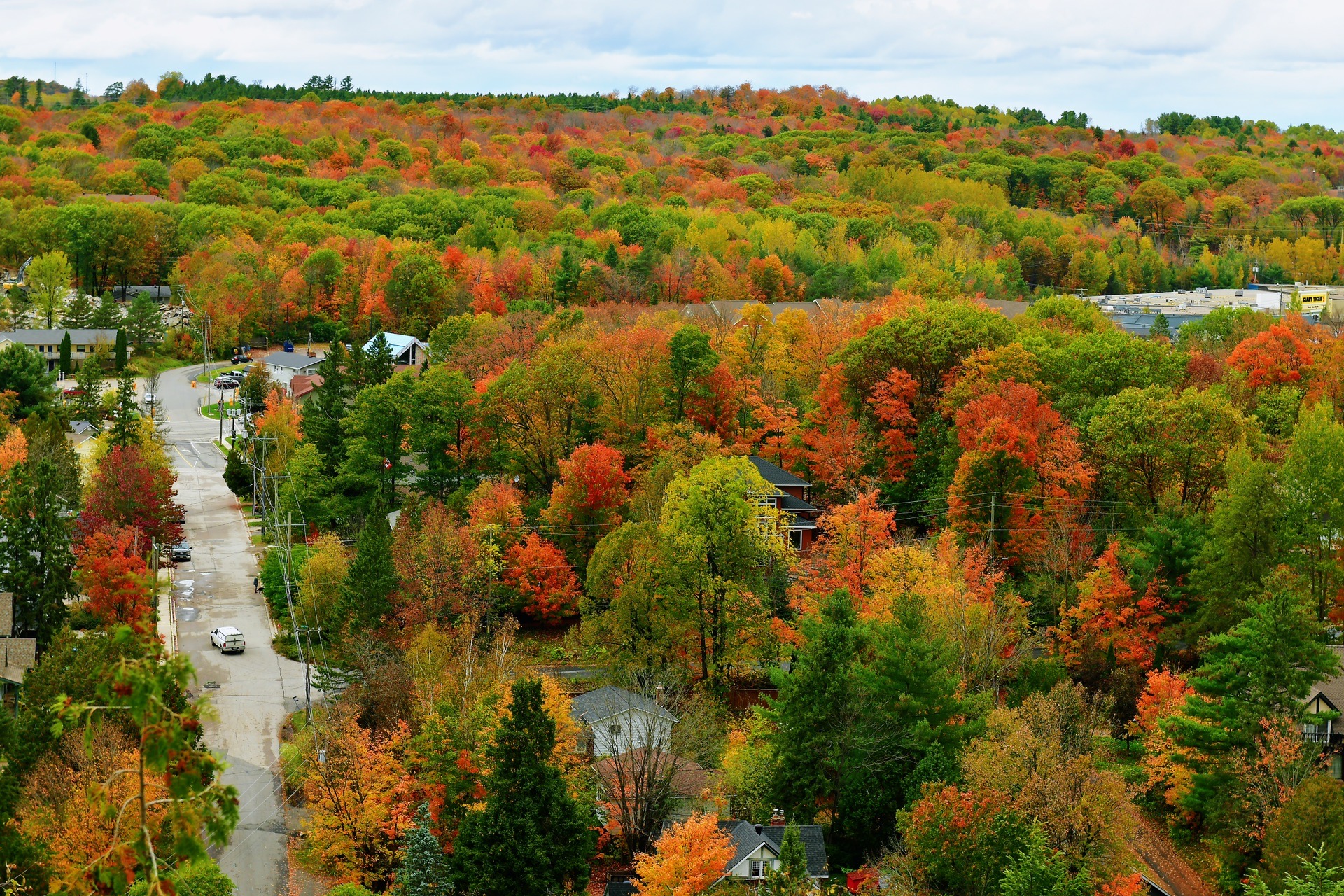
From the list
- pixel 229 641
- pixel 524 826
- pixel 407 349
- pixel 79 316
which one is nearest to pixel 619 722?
pixel 524 826

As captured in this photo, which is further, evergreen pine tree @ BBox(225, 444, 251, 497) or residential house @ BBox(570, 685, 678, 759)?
evergreen pine tree @ BBox(225, 444, 251, 497)

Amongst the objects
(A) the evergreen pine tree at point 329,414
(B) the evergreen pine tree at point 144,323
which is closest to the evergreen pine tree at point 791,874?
(A) the evergreen pine tree at point 329,414

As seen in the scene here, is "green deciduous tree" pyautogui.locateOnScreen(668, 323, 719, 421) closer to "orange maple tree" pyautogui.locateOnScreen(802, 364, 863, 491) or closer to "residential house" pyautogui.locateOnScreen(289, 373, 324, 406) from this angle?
"orange maple tree" pyautogui.locateOnScreen(802, 364, 863, 491)

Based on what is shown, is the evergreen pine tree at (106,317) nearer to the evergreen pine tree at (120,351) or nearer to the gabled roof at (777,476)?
the evergreen pine tree at (120,351)

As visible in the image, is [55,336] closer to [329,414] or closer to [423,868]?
[329,414]

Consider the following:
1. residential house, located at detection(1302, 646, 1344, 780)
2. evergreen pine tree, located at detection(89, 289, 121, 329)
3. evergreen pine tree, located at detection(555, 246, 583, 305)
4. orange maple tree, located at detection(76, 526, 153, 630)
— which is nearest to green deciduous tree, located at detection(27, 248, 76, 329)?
evergreen pine tree, located at detection(89, 289, 121, 329)

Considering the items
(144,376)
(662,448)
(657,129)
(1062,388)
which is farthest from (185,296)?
(657,129)
